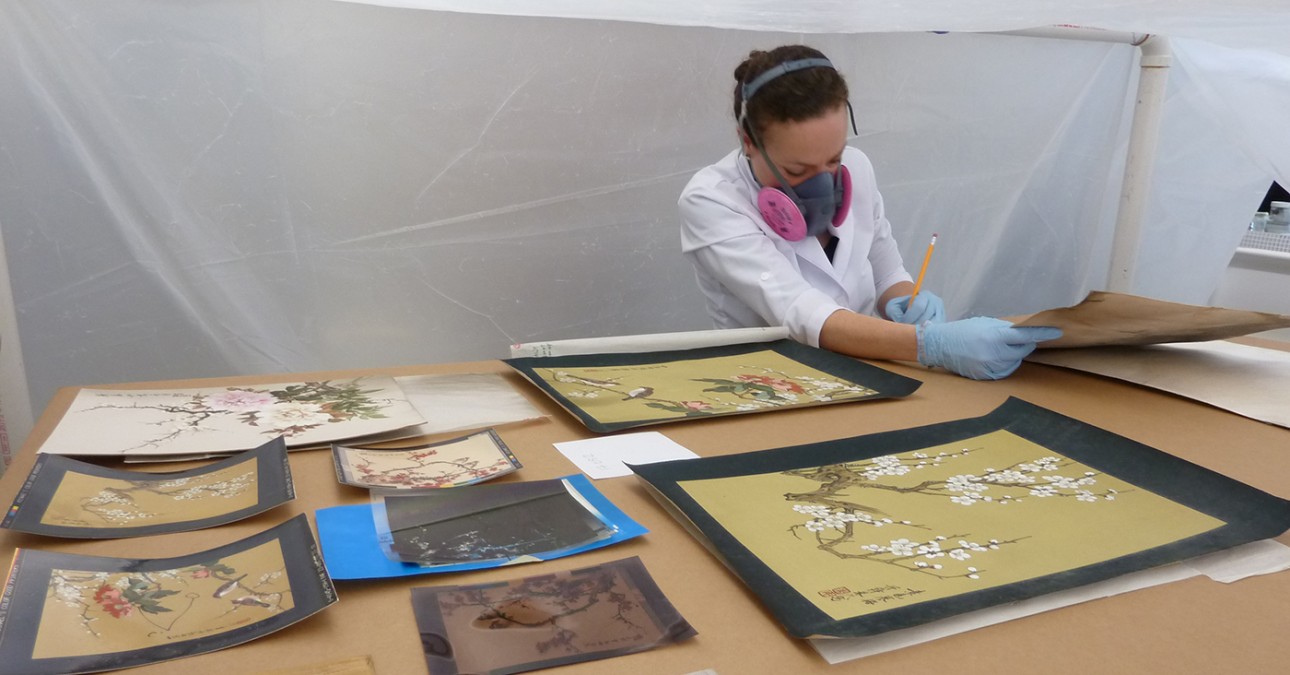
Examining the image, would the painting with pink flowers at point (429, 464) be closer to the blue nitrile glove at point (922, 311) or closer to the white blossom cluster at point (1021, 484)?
the white blossom cluster at point (1021, 484)

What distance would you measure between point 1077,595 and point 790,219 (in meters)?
0.98

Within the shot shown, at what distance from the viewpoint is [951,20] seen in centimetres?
137

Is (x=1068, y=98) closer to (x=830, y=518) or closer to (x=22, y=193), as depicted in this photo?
(x=830, y=518)

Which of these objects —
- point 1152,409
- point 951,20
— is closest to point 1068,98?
point 951,20

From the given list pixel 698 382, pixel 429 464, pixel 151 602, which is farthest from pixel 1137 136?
pixel 151 602

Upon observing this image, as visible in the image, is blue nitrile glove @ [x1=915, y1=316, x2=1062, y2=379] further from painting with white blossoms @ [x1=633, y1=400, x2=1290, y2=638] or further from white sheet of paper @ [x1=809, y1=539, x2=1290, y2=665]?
white sheet of paper @ [x1=809, y1=539, x2=1290, y2=665]

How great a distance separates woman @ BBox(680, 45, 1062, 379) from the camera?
1.42m

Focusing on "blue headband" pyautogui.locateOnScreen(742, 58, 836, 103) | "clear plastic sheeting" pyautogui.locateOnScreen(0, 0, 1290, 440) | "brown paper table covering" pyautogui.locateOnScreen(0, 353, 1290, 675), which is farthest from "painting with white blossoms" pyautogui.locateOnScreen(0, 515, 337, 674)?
"blue headband" pyautogui.locateOnScreen(742, 58, 836, 103)

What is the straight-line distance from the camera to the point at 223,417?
902 millimetres

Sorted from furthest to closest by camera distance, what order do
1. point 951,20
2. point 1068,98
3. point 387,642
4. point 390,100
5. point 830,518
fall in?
point 1068,98 < point 390,100 < point 951,20 < point 830,518 < point 387,642

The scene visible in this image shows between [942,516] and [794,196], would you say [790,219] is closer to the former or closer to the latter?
[794,196]

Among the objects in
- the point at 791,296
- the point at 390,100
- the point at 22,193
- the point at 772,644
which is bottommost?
the point at 772,644

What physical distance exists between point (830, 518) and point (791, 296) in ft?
2.41

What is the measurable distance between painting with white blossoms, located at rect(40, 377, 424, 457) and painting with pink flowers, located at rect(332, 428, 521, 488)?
0.05m
